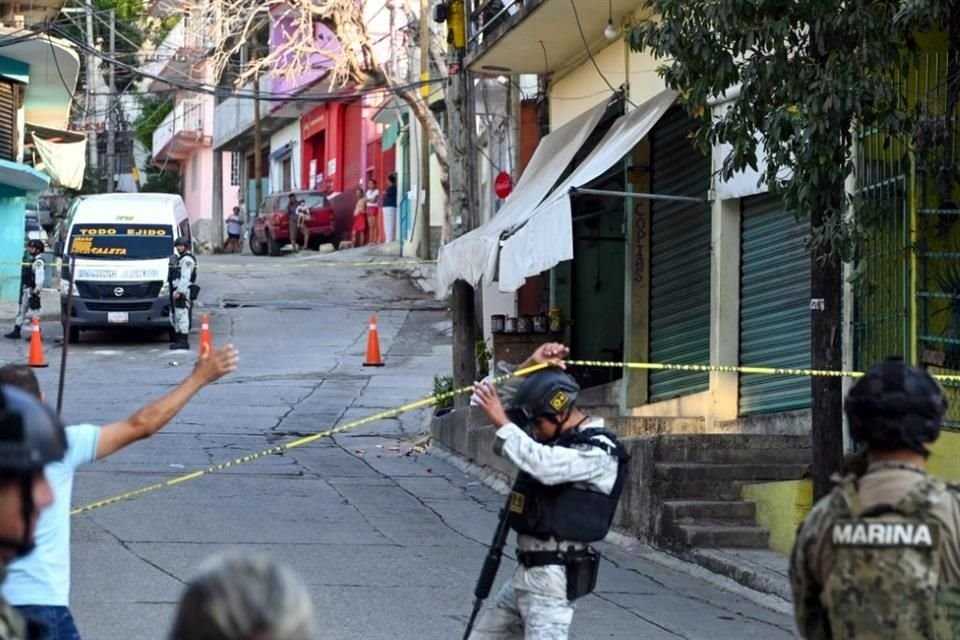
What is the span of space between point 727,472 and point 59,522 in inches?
305

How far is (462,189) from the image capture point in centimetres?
1850

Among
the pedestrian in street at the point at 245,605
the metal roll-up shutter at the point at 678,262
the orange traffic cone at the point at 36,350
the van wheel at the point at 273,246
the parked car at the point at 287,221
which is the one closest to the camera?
the pedestrian in street at the point at 245,605

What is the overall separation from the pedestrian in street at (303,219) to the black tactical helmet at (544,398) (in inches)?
1399

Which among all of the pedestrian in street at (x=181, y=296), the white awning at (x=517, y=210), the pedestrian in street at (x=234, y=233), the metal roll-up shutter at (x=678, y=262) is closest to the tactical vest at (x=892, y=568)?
the white awning at (x=517, y=210)

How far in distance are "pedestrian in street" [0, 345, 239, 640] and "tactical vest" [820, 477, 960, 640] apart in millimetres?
2238

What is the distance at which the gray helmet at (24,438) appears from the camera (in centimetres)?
322

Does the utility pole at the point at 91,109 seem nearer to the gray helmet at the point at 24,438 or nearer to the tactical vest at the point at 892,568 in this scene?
the tactical vest at the point at 892,568

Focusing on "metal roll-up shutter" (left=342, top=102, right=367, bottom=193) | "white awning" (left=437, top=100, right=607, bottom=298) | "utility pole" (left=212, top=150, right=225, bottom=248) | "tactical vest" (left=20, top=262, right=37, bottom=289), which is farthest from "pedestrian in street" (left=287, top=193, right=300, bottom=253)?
"white awning" (left=437, top=100, right=607, bottom=298)

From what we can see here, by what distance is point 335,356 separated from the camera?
81.8 ft

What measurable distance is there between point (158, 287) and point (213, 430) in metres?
9.37

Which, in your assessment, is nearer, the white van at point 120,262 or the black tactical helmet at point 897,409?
the black tactical helmet at point 897,409

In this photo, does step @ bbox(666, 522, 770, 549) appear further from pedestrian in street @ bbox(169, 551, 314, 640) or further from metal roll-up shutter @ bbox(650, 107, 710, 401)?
pedestrian in street @ bbox(169, 551, 314, 640)

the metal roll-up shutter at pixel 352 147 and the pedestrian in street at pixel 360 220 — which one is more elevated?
the metal roll-up shutter at pixel 352 147

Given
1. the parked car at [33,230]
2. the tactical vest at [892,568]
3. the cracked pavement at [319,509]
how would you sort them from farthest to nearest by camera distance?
the parked car at [33,230] → the cracked pavement at [319,509] → the tactical vest at [892,568]
